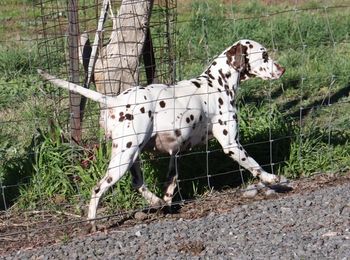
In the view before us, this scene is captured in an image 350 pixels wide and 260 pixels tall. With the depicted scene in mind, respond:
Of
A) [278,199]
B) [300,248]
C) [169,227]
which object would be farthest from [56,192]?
[300,248]

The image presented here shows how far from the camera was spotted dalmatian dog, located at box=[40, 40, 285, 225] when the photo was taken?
6047mm

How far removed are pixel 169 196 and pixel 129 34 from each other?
1.38 metres

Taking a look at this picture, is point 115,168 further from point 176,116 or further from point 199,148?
point 199,148

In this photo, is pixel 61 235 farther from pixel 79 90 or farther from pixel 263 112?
pixel 263 112

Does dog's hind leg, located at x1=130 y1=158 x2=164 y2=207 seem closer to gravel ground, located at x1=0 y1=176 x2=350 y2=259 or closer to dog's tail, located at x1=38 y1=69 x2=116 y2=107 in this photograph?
gravel ground, located at x1=0 y1=176 x2=350 y2=259

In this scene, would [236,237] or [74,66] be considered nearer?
[236,237]

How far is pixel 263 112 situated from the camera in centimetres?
775

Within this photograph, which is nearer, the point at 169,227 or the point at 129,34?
the point at 169,227

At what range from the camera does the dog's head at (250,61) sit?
6.79 m

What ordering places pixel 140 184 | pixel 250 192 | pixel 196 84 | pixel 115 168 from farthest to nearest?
1. pixel 250 192
2. pixel 196 84
3. pixel 140 184
4. pixel 115 168

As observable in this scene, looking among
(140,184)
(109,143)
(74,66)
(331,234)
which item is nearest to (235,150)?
(140,184)

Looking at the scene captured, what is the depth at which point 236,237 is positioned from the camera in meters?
5.66

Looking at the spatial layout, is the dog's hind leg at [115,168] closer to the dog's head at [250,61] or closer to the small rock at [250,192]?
the small rock at [250,192]

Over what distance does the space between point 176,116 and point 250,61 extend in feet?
3.20
